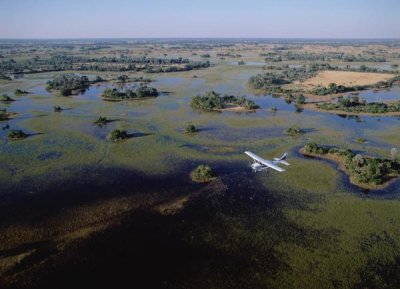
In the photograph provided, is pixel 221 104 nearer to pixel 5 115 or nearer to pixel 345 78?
pixel 5 115

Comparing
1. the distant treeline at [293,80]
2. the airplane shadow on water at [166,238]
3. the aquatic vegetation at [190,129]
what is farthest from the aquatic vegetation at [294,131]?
the distant treeline at [293,80]

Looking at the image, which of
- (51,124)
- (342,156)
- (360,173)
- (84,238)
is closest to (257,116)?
(342,156)

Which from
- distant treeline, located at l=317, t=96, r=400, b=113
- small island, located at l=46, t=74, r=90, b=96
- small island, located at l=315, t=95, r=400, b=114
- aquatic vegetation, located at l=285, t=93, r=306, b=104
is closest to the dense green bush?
small island, located at l=315, t=95, r=400, b=114

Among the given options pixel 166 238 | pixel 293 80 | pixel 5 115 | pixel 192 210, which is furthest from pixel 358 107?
pixel 5 115

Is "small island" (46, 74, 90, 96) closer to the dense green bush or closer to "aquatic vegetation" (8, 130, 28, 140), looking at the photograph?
"aquatic vegetation" (8, 130, 28, 140)

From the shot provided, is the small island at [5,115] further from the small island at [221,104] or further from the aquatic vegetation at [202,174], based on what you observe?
the aquatic vegetation at [202,174]

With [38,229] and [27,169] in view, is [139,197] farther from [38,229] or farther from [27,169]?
[27,169]
